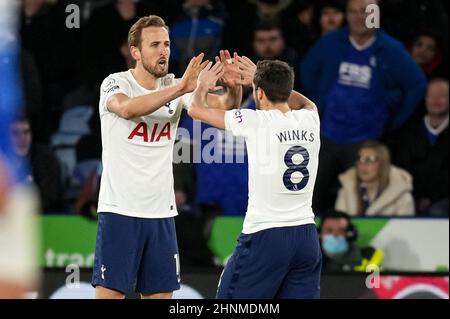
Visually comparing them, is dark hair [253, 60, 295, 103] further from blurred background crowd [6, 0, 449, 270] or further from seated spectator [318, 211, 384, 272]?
seated spectator [318, 211, 384, 272]

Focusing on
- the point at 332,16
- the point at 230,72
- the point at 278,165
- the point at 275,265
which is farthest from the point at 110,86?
the point at 332,16

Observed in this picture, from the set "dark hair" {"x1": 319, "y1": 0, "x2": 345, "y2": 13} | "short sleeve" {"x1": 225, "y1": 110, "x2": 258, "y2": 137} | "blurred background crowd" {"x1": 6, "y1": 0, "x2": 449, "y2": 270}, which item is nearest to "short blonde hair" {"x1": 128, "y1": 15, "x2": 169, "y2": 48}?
"short sleeve" {"x1": 225, "y1": 110, "x2": 258, "y2": 137}

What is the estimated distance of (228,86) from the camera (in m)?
4.85

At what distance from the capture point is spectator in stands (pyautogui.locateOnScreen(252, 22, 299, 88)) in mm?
8055

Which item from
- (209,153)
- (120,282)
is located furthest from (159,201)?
(209,153)

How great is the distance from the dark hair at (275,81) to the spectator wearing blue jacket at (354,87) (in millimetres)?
3367

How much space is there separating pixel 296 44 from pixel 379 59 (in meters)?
0.88

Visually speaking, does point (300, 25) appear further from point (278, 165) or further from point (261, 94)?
point (278, 165)

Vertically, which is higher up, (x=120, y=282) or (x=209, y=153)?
(x=209, y=153)

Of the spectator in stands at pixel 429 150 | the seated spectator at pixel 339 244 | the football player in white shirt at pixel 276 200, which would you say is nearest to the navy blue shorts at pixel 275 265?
the football player in white shirt at pixel 276 200

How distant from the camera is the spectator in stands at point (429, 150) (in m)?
7.87

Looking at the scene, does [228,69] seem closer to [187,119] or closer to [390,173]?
[187,119]

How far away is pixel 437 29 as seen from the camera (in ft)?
28.1

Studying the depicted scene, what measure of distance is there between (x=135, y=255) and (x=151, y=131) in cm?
66
